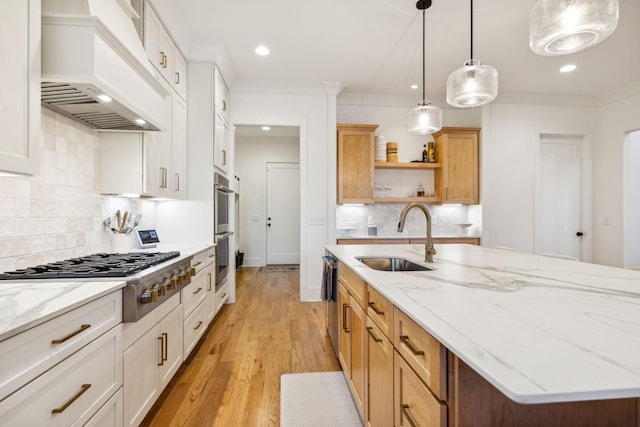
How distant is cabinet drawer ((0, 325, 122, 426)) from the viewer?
0.87m

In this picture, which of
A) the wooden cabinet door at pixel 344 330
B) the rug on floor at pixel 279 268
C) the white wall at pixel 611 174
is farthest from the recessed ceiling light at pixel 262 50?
the white wall at pixel 611 174

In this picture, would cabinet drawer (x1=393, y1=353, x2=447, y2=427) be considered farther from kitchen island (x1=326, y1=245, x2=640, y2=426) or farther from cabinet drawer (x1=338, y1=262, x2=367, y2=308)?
cabinet drawer (x1=338, y1=262, x2=367, y2=308)

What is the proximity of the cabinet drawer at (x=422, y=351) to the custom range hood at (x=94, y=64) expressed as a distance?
5.60 feet

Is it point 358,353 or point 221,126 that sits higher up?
point 221,126

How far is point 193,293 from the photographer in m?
2.46

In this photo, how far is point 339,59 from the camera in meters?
3.56

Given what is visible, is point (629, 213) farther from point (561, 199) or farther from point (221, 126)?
point (221, 126)

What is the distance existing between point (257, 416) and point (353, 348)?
69 cm

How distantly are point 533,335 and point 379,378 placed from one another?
0.75 meters

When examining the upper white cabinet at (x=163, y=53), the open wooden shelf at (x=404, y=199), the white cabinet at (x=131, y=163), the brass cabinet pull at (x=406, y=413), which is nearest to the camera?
the brass cabinet pull at (x=406, y=413)

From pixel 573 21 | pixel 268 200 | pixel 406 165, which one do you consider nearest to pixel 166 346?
pixel 573 21

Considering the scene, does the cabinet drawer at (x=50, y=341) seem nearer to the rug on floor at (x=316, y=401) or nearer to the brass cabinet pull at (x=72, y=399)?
the brass cabinet pull at (x=72, y=399)

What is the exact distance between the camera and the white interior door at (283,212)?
6691mm

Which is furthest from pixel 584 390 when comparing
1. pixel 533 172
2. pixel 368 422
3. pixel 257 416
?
pixel 533 172
